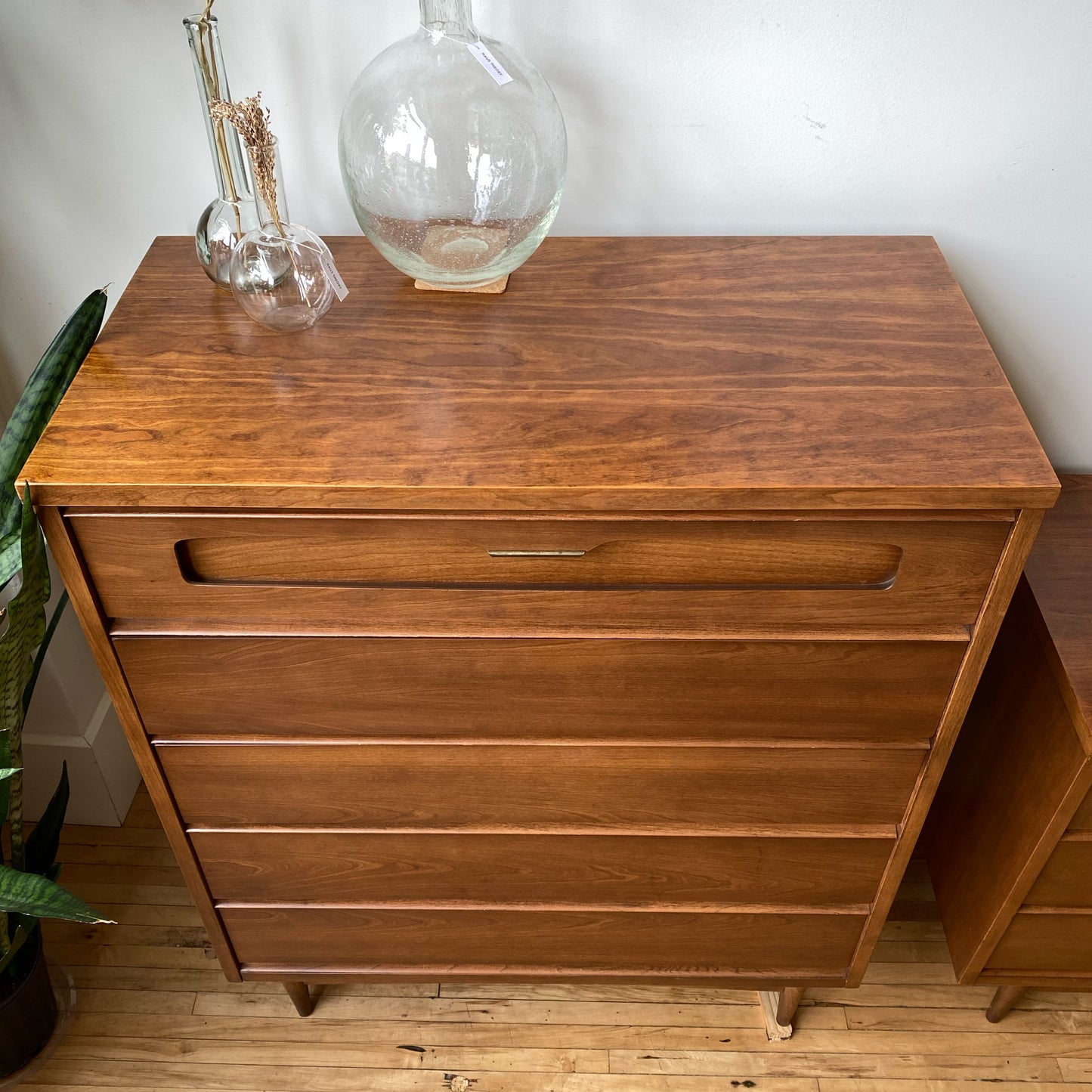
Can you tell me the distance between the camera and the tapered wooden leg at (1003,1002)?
1.36 m

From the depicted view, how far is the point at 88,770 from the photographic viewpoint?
5.10 ft

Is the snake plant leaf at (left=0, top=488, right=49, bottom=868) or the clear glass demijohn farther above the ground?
the clear glass demijohn

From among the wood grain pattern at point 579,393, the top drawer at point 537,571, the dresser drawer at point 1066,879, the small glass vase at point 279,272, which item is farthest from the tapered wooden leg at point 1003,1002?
the small glass vase at point 279,272

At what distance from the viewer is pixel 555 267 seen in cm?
106

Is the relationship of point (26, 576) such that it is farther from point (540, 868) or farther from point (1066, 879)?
point (1066, 879)

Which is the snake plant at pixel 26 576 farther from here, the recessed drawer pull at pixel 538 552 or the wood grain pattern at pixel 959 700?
the wood grain pattern at pixel 959 700

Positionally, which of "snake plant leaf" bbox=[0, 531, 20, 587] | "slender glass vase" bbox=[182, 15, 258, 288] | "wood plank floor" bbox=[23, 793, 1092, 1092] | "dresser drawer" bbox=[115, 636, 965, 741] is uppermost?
"slender glass vase" bbox=[182, 15, 258, 288]

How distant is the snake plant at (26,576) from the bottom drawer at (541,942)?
0.23 metres

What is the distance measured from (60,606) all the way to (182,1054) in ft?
2.19

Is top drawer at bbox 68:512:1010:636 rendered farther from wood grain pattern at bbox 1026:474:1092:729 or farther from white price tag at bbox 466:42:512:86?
white price tag at bbox 466:42:512:86

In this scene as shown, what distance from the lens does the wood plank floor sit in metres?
1.35

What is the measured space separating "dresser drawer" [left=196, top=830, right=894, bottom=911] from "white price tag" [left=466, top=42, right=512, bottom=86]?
0.75 meters

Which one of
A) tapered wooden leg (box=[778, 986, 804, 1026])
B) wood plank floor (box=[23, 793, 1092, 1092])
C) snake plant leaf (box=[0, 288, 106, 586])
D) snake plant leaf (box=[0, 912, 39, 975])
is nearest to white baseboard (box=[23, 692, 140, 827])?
wood plank floor (box=[23, 793, 1092, 1092])

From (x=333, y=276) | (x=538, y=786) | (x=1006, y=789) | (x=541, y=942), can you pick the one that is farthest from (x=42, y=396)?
(x=1006, y=789)
